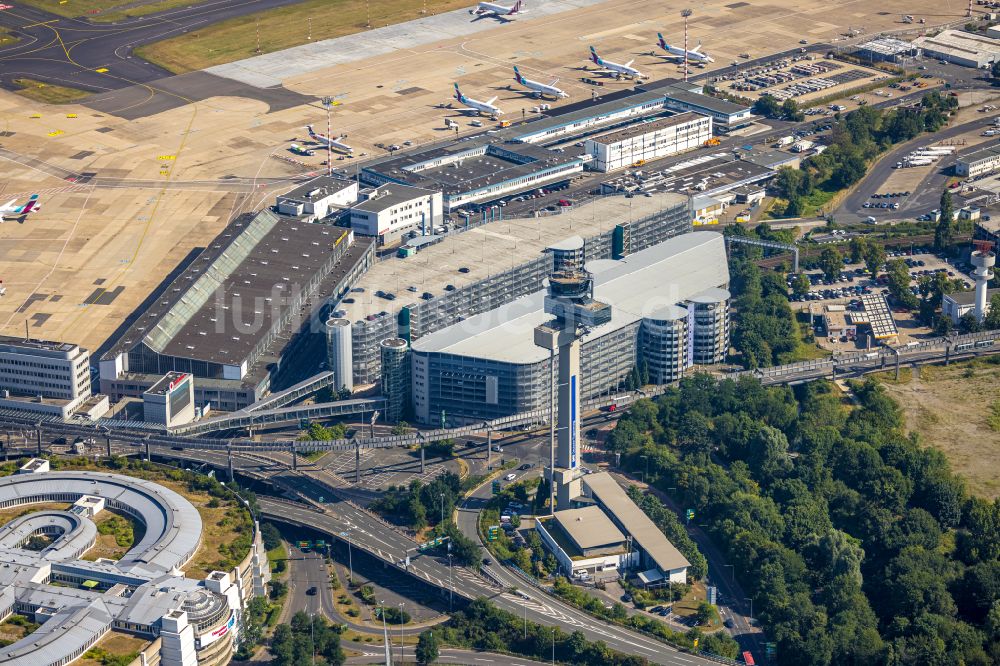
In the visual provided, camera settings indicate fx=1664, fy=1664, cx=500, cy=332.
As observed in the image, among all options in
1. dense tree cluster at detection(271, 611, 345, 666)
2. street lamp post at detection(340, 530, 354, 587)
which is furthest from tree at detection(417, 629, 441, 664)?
street lamp post at detection(340, 530, 354, 587)

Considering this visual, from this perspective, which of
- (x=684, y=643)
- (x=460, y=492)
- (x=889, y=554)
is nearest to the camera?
(x=684, y=643)

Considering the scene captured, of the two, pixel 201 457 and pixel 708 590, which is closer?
pixel 708 590

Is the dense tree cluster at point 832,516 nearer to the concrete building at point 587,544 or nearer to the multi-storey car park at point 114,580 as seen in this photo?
the concrete building at point 587,544

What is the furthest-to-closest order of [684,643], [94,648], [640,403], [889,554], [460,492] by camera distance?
[640,403] < [460,492] < [889,554] < [684,643] < [94,648]

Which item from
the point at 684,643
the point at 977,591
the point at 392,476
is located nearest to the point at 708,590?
the point at 684,643

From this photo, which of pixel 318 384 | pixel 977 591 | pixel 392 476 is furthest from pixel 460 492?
pixel 977 591

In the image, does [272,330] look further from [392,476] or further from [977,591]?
[977,591]
